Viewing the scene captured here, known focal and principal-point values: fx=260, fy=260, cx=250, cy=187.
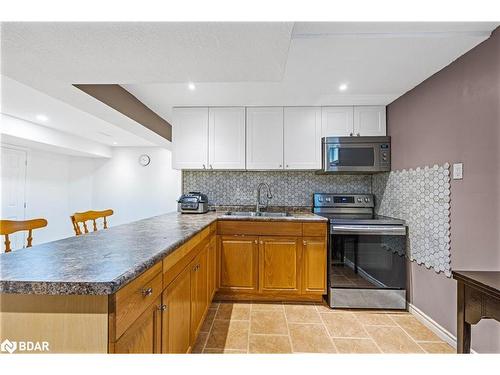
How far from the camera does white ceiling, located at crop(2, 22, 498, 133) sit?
1.28 metres

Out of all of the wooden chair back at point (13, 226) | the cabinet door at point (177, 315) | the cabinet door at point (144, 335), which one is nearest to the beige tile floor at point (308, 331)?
the cabinet door at point (177, 315)

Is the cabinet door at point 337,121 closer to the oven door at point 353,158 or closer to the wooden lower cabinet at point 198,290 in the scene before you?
the oven door at point 353,158

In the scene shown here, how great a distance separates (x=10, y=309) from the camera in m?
0.83

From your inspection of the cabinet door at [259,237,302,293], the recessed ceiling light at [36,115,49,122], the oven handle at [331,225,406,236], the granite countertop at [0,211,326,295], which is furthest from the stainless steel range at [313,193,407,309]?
the recessed ceiling light at [36,115,49,122]

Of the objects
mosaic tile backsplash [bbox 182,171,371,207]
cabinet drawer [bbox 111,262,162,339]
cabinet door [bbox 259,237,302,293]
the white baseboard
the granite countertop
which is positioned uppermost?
mosaic tile backsplash [bbox 182,171,371,207]

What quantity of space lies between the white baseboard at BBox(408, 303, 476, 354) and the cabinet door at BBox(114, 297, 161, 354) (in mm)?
2053

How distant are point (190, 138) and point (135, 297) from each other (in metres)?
2.40

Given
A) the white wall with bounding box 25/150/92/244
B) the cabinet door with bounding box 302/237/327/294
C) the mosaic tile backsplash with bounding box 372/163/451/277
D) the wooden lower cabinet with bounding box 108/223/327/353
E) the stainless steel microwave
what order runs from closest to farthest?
1. the wooden lower cabinet with bounding box 108/223/327/353
2. the mosaic tile backsplash with bounding box 372/163/451/277
3. the cabinet door with bounding box 302/237/327/294
4. the stainless steel microwave
5. the white wall with bounding box 25/150/92/244

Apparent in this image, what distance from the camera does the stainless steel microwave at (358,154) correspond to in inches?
116

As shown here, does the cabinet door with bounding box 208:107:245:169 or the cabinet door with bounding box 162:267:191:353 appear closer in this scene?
the cabinet door with bounding box 162:267:191:353

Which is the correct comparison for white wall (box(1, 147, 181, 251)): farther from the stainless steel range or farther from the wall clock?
the stainless steel range

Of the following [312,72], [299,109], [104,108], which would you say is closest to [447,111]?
[312,72]

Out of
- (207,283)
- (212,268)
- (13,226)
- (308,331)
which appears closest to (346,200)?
(308,331)
